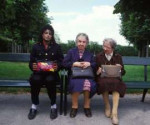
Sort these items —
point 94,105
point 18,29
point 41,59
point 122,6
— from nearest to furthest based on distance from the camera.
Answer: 1. point 41,59
2. point 94,105
3. point 122,6
4. point 18,29

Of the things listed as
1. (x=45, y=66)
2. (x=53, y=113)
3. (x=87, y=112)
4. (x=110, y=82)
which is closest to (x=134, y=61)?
(x=110, y=82)

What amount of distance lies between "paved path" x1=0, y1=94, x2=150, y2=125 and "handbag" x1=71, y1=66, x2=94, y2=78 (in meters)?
0.70

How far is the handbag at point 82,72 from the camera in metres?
6.37

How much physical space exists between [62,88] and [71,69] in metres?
0.37

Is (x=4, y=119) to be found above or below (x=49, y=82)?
below

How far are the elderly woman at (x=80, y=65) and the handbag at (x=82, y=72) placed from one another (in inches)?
2.1

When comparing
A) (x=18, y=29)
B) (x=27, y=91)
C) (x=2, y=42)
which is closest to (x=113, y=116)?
(x=27, y=91)

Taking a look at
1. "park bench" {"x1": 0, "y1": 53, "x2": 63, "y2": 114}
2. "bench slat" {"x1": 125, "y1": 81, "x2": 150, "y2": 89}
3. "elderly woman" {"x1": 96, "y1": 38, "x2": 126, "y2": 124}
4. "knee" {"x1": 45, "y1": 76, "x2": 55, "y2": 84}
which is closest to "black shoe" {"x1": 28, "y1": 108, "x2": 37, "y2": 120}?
"park bench" {"x1": 0, "y1": 53, "x2": 63, "y2": 114}

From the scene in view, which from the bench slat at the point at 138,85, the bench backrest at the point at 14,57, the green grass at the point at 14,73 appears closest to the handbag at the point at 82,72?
the bench slat at the point at 138,85

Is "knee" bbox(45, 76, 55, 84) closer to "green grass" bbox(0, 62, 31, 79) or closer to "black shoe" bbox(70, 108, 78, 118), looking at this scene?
"black shoe" bbox(70, 108, 78, 118)

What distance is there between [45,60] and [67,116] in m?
1.05

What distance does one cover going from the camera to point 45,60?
6547 millimetres

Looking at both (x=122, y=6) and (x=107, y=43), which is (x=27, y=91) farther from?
(x=122, y=6)

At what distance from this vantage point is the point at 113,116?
6.18m
